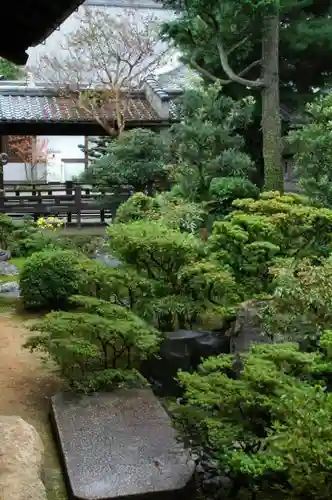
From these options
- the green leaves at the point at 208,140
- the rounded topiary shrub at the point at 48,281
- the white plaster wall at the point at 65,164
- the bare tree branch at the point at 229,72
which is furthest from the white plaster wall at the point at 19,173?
the rounded topiary shrub at the point at 48,281

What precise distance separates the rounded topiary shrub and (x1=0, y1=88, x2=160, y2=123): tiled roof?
799cm

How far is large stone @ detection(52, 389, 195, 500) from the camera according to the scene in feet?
13.5

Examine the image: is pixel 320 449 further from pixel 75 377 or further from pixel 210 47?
pixel 210 47

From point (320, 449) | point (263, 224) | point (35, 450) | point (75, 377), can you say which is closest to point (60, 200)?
point (263, 224)

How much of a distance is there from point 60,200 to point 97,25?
17.5ft

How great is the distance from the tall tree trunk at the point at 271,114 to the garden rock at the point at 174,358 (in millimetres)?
6210

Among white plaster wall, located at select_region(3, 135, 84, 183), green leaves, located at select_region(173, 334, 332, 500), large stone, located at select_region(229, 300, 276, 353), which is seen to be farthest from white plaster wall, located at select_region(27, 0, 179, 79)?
green leaves, located at select_region(173, 334, 332, 500)

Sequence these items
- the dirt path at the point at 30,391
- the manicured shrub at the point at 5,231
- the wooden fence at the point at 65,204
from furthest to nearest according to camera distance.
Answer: the wooden fence at the point at 65,204, the manicured shrub at the point at 5,231, the dirt path at the point at 30,391

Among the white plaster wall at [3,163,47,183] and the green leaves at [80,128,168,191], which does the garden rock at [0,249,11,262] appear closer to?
the green leaves at [80,128,168,191]

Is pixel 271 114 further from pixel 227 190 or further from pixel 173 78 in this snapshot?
pixel 173 78

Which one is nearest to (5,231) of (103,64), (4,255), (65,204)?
(4,255)

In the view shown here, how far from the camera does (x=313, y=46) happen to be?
13.1 m

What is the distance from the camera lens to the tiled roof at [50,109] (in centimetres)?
1633

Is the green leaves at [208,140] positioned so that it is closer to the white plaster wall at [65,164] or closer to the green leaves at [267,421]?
the green leaves at [267,421]
